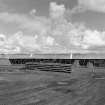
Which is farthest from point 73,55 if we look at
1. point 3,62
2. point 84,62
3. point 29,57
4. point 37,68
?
point 3,62

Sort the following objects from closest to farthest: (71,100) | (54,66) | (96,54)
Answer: (71,100) < (54,66) < (96,54)

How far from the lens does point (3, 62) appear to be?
53.8 metres

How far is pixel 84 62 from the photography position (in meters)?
48.4

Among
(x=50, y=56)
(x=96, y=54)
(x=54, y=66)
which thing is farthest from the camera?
(x=50, y=56)

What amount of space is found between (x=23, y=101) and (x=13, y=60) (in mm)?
46077

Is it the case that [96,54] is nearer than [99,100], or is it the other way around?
[99,100]

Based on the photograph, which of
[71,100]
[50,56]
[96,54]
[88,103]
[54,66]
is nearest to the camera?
[88,103]

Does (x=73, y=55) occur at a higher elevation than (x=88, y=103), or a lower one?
higher

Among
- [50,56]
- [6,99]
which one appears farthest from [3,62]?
[6,99]

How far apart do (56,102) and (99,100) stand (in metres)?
2.98

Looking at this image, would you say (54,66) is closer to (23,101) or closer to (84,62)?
(84,62)

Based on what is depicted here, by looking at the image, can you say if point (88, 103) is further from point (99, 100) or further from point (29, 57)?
point (29, 57)

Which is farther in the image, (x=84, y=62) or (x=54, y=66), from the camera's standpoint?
(x=84, y=62)

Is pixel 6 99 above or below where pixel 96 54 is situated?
below
